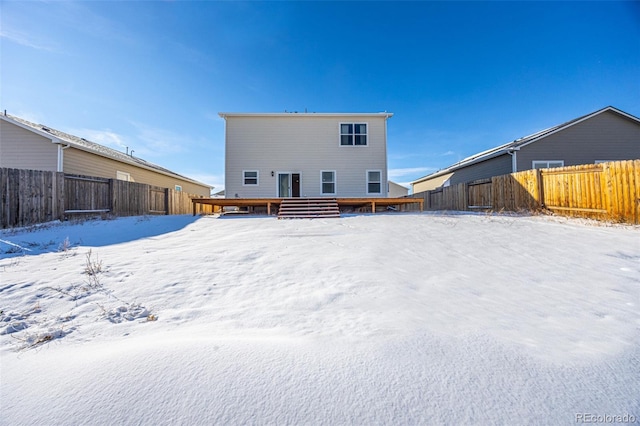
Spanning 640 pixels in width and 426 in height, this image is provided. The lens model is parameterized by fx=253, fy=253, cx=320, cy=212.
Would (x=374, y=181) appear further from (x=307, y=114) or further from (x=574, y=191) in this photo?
(x=574, y=191)

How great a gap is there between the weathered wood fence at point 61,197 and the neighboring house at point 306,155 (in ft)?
13.9

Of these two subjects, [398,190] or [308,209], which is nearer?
[308,209]

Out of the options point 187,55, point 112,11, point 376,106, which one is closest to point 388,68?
point 376,106

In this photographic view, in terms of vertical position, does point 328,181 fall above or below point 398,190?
below

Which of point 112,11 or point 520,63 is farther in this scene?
point 520,63

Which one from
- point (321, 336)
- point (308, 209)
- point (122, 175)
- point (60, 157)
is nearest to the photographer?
point (321, 336)

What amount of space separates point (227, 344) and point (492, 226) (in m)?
7.13

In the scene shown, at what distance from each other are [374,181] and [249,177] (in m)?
6.82

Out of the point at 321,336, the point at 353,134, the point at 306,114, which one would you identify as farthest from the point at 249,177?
the point at 321,336

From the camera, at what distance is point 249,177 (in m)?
13.7

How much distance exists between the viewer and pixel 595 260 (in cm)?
392

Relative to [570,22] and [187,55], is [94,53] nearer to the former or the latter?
[187,55]

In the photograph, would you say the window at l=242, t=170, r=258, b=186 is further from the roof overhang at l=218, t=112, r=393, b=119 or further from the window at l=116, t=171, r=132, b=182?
the window at l=116, t=171, r=132, b=182

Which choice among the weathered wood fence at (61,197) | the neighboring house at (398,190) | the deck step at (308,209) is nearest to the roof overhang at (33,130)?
the weathered wood fence at (61,197)
